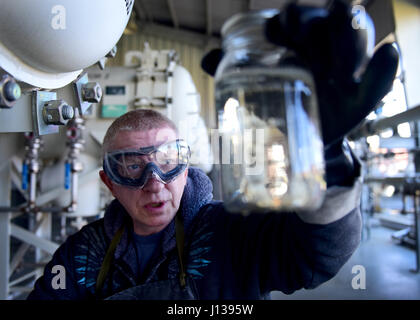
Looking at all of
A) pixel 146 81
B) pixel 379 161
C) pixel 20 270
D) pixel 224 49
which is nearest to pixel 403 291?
pixel 379 161

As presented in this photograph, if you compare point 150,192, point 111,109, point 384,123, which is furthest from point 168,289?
point 384,123

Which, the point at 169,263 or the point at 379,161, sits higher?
the point at 379,161

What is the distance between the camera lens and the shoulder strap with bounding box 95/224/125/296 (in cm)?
64

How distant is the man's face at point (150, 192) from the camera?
593 millimetres

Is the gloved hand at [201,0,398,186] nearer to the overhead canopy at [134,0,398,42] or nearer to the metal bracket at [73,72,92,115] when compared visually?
the overhead canopy at [134,0,398,42]

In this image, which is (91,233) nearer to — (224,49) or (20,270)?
(224,49)

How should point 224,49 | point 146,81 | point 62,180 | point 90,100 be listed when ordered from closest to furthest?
point 224,49 < point 90,100 < point 146,81 < point 62,180

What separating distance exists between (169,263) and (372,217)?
14.2 ft

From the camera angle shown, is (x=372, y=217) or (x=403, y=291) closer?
(x=403, y=291)

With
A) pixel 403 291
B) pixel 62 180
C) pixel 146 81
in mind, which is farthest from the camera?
pixel 403 291

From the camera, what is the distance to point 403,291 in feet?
5.79

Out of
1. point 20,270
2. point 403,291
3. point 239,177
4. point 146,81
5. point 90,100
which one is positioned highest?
point 146,81

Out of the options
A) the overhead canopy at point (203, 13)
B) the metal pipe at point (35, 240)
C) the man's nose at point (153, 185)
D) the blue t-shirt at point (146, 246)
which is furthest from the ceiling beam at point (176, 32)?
the metal pipe at point (35, 240)

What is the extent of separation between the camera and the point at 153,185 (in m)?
0.57
